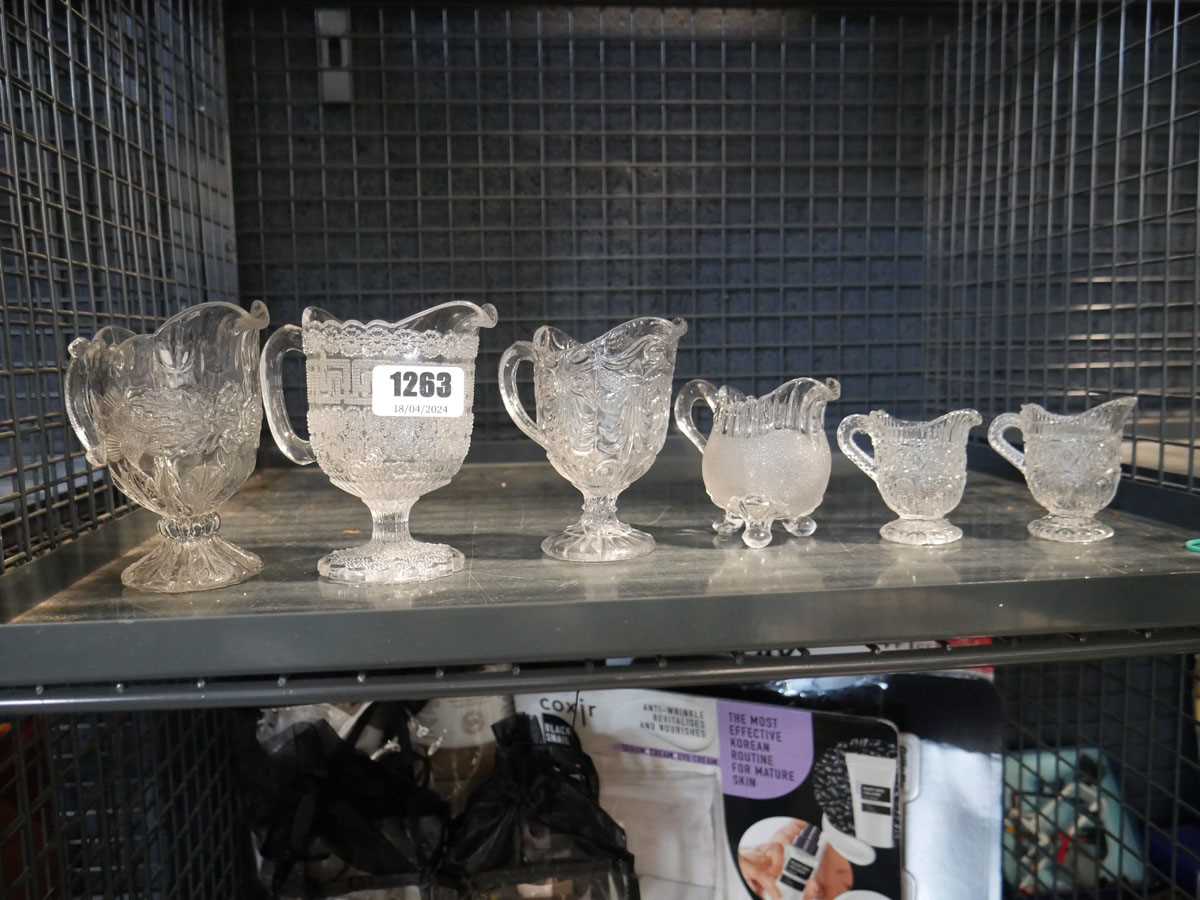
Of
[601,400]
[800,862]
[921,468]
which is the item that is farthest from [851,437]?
[800,862]

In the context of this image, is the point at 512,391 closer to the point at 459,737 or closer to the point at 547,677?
the point at 547,677

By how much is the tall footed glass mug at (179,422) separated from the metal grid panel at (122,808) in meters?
0.22

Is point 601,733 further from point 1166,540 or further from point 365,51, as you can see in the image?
point 365,51

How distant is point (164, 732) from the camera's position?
112cm

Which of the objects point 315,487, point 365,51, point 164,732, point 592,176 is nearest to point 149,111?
point 365,51

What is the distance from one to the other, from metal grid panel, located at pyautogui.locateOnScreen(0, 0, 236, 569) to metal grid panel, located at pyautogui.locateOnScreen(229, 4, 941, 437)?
126mm

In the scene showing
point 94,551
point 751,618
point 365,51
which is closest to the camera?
point 751,618

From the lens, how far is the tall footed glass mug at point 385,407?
30.4 inches

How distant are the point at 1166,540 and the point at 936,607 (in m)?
0.34

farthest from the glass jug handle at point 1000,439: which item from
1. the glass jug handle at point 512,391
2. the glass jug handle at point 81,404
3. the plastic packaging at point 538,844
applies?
the glass jug handle at point 81,404

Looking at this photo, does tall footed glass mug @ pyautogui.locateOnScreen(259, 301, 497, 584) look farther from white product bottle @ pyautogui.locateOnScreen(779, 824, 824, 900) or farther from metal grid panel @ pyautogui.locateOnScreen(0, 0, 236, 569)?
white product bottle @ pyautogui.locateOnScreen(779, 824, 824, 900)

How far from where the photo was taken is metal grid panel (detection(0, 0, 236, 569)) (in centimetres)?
80

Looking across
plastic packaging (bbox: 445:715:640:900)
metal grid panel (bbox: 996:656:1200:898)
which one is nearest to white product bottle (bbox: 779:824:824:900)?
plastic packaging (bbox: 445:715:640:900)

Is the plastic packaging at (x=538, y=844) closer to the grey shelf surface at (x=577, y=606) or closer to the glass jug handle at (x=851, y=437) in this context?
the grey shelf surface at (x=577, y=606)
